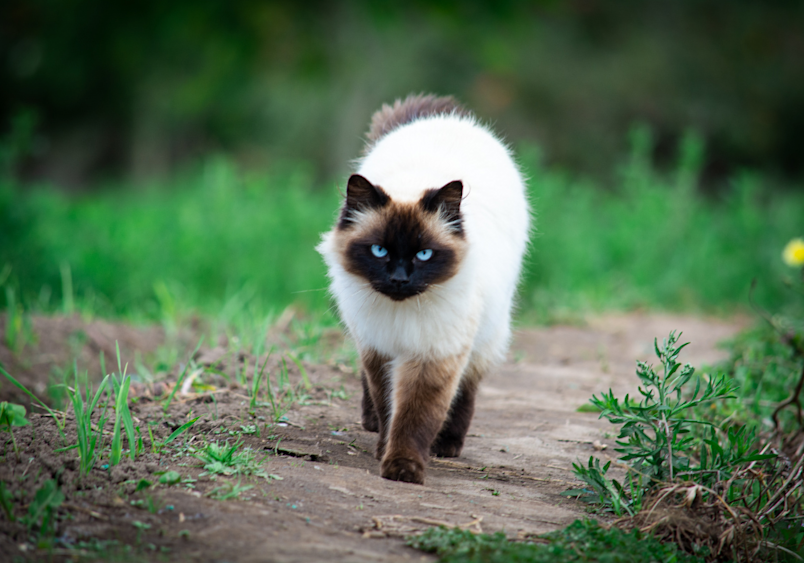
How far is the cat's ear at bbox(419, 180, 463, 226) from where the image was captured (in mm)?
3102

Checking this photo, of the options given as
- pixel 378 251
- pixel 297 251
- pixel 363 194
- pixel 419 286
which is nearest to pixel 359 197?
pixel 363 194

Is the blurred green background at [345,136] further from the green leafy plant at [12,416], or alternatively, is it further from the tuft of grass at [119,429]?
the tuft of grass at [119,429]

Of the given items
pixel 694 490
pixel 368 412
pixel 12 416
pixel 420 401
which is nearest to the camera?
pixel 694 490

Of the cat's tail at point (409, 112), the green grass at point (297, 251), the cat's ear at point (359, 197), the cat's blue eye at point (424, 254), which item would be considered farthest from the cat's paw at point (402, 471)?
the green grass at point (297, 251)

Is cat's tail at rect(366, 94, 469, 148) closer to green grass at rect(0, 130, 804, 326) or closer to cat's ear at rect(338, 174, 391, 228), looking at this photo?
cat's ear at rect(338, 174, 391, 228)

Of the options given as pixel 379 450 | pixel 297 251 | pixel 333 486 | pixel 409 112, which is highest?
pixel 409 112

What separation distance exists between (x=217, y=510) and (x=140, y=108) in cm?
1708

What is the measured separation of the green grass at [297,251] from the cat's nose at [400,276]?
105 inches

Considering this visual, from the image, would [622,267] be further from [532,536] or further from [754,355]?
[532,536]

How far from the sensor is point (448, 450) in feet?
11.4

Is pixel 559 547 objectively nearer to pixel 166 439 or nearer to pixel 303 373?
pixel 166 439

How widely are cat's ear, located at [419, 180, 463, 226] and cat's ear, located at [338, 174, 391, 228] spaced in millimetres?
181

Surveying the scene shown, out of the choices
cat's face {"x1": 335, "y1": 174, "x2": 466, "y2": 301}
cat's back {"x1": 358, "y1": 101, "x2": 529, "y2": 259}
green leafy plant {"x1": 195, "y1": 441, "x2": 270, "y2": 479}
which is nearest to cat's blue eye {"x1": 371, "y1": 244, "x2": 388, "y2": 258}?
cat's face {"x1": 335, "y1": 174, "x2": 466, "y2": 301}

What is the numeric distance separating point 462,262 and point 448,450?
0.97m
